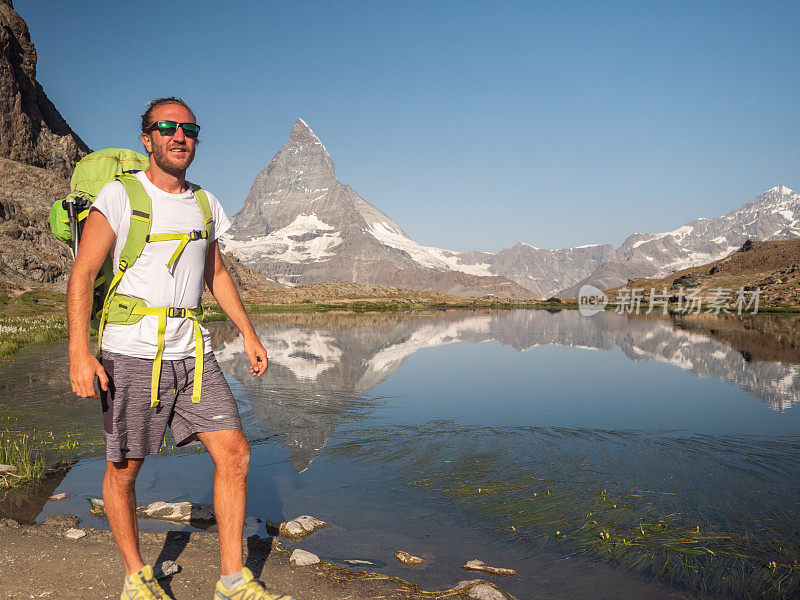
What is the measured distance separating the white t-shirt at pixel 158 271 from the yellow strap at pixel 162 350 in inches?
1.5

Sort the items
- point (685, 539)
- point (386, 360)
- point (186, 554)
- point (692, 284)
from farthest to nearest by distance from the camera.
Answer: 1. point (692, 284)
2. point (386, 360)
3. point (685, 539)
4. point (186, 554)

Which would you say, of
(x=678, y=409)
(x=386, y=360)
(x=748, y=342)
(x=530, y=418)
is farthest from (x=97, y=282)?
(x=748, y=342)

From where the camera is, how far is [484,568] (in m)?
6.33

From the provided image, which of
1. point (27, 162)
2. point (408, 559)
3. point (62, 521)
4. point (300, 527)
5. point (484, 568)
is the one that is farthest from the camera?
point (27, 162)

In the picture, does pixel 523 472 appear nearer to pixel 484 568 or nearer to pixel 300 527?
pixel 484 568

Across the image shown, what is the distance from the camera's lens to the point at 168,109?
533cm

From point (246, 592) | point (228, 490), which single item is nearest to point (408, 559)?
point (246, 592)

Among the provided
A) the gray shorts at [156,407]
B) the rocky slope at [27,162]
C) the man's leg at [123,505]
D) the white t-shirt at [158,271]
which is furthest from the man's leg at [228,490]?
the rocky slope at [27,162]

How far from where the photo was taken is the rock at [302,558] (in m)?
6.11

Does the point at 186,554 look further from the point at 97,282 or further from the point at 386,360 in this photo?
the point at 386,360

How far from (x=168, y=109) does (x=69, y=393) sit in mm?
14134

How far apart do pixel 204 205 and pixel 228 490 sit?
8.21ft

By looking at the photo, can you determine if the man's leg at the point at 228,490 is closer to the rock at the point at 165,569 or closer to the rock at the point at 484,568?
the rock at the point at 165,569

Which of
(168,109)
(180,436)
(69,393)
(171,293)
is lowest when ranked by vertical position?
(69,393)
